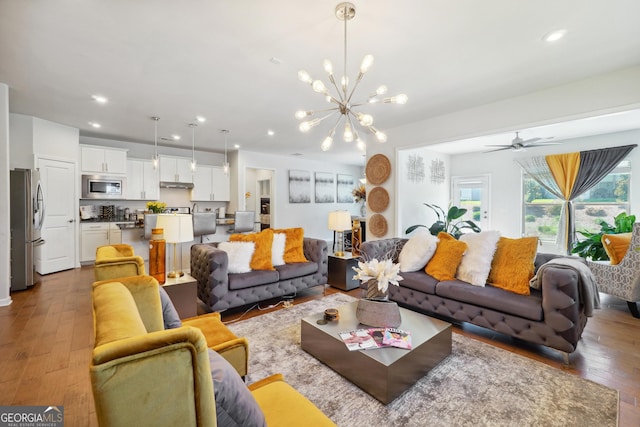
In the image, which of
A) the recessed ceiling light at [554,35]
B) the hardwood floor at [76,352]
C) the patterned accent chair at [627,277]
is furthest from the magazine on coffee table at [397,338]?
the patterned accent chair at [627,277]

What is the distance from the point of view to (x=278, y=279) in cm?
355

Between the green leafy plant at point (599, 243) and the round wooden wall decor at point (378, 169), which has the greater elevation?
the round wooden wall decor at point (378, 169)

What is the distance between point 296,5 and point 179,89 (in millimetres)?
2173

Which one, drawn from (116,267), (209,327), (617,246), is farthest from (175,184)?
(617,246)

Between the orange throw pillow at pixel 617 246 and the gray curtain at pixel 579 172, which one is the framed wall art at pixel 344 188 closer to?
the gray curtain at pixel 579 172

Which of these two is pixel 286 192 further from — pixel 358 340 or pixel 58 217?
pixel 358 340

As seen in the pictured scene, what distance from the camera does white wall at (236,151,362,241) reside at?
7.45 metres

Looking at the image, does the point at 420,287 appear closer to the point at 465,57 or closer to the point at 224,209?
the point at 465,57

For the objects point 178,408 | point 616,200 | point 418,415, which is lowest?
point 418,415

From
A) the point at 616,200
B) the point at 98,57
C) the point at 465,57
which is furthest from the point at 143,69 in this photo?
the point at 616,200

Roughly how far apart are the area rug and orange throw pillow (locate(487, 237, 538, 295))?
630 mm

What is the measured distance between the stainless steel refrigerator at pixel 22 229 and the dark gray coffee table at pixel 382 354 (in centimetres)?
436

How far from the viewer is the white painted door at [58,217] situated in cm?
486

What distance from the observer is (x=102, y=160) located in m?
5.79
